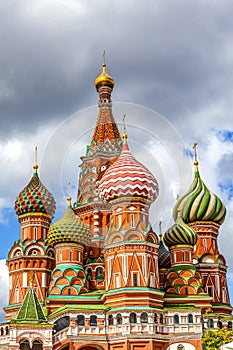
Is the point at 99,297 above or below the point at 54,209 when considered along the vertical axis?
below

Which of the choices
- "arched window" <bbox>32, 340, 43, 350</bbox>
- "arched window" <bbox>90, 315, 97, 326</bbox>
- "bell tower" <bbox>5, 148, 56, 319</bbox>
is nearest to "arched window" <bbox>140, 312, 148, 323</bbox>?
"arched window" <bbox>90, 315, 97, 326</bbox>

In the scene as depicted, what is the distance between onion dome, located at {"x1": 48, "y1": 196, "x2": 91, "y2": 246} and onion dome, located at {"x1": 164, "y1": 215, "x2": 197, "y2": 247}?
5.73 meters

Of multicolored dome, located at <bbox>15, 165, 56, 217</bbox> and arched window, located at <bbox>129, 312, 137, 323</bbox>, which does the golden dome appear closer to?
multicolored dome, located at <bbox>15, 165, 56, 217</bbox>

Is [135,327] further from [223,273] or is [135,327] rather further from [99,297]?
[223,273]

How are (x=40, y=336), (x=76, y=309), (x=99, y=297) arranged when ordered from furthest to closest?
1. (x=99, y=297)
2. (x=76, y=309)
3. (x=40, y=336)

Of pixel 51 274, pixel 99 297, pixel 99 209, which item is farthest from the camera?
pixel 99 209

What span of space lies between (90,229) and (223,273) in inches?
431

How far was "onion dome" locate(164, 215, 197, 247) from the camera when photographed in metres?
45.5

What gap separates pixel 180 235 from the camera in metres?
45.6

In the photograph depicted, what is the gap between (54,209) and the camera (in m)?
51.0

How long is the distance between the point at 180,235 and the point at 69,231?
7.76 m

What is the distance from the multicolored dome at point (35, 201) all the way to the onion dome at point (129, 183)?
702 cm

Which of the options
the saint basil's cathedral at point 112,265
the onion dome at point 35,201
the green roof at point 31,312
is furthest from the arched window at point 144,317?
the onion dome at point 35,201

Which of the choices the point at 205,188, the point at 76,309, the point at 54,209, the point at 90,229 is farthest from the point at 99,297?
the point at 205,188
